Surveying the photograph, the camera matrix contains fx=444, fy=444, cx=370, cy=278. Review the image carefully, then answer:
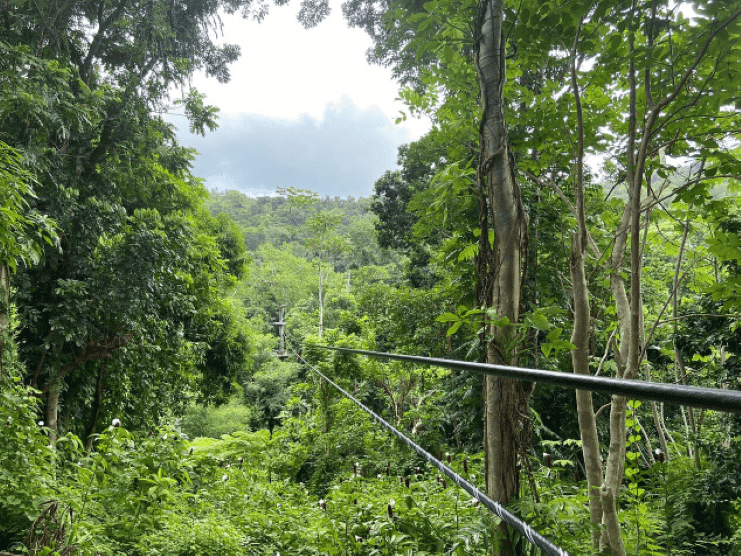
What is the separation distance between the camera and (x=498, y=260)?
1527mm

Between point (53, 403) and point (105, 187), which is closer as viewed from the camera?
point (53, 403)

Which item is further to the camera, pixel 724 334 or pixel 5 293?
pixel 5 293

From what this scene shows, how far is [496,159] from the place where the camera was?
60.0 inches

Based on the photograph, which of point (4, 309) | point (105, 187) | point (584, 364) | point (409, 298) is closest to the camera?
point (584, 364)

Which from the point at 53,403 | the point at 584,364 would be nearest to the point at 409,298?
the point at 53,403

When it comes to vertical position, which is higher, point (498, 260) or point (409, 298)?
point (409, 298)

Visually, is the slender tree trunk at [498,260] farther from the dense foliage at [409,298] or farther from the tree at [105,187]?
the tree at [105,187]

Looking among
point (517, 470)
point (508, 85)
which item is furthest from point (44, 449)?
point (508, 85)

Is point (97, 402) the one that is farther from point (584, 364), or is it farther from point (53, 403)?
point (584, 364)

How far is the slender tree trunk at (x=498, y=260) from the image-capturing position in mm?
1399

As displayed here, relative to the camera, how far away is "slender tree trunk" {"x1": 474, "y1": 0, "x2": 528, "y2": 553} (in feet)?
4.59

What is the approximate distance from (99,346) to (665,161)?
6.09 meters

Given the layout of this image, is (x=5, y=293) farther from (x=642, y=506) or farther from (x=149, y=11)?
(x=642, y=506)

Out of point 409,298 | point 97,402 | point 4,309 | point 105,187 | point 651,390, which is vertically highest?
point 105,187
